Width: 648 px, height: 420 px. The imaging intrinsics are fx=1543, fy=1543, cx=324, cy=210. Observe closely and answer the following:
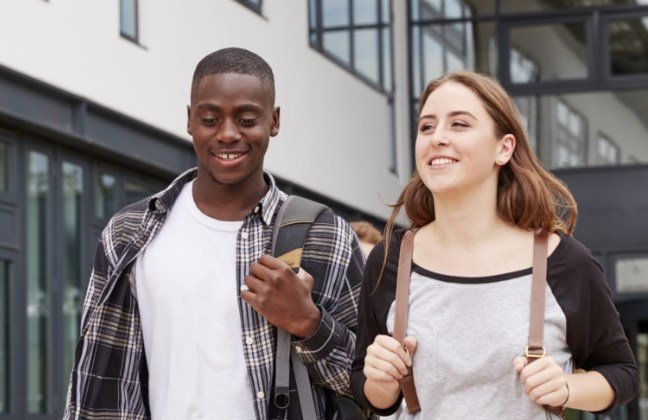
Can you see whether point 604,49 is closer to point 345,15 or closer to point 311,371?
point 345,15

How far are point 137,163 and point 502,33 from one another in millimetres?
9799

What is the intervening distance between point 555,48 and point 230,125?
721 inches

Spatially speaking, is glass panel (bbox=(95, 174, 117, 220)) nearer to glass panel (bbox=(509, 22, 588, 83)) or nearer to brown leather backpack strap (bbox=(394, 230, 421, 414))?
brown leather backpack strap (bbox=(394, 230, 421, 414))

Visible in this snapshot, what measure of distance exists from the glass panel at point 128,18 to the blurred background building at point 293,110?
2cm

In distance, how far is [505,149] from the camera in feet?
12.4

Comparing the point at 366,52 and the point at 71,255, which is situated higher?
the point at 366,52

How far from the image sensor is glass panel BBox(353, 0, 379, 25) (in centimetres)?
2017

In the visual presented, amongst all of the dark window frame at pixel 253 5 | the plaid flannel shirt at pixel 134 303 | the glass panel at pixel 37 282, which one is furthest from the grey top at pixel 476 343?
the dark window frame at pixel 253 5

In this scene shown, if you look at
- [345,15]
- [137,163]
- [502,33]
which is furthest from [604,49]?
[137,163]

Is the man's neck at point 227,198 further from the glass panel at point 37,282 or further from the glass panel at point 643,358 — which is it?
the glass panel at point 643,358

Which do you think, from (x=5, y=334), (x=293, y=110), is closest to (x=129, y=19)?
(x=5, y=334)

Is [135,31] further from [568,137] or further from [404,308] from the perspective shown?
[404,308]

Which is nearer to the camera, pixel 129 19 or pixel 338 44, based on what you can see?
pixel 129 19

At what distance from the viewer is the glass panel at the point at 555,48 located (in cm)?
2200
